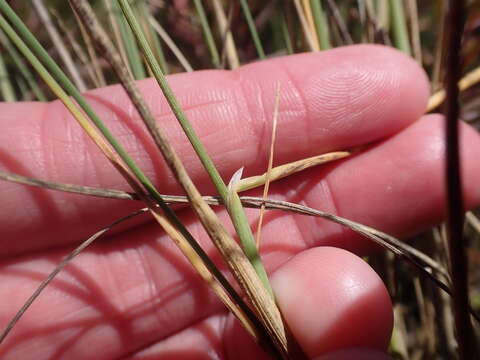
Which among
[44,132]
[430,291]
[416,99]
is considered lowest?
[430,291]

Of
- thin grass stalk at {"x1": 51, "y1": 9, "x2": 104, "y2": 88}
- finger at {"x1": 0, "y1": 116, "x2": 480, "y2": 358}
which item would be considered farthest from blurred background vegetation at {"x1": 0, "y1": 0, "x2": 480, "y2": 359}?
finger at {"x1": 0, "y1": 116, "x2": 480, "y2": 358}

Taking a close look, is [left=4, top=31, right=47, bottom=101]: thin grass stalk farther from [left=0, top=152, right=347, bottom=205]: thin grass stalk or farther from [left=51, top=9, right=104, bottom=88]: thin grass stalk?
[left=0, top=152, right=347, bottom=205]: thin grass stalk

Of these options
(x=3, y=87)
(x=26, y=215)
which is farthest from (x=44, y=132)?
(x=3, y=87)

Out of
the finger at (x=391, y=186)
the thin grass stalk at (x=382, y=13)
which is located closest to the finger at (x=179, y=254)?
the finger at (x=391, y=186)

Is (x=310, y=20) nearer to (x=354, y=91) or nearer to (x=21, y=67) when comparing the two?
(x=354, y=91)

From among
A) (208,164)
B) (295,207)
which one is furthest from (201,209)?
(295,207)

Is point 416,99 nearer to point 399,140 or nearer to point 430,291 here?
point 399,140
